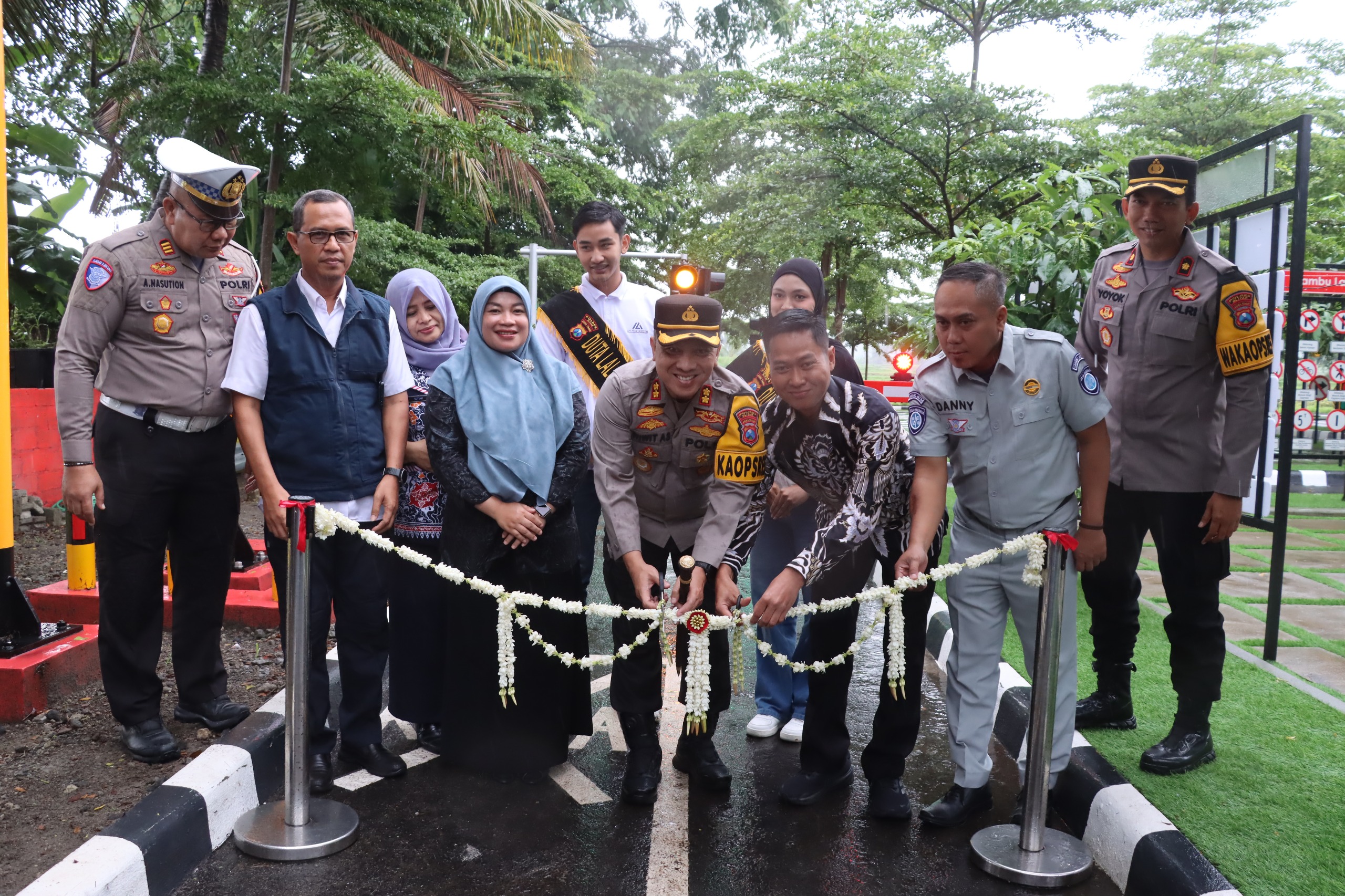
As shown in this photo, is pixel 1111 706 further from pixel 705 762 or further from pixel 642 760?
pixel 642 760

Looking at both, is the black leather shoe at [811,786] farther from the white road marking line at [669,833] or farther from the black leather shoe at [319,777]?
the black leather shoe at [319,777]

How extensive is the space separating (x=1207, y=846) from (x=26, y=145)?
1052 cm

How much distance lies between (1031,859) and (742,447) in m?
1.69

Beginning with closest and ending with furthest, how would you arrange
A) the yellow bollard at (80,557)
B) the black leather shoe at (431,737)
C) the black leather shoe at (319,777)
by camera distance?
the black leather shoe at (319,777) → the black leather shoe at (431,737) → the yellow bollard at (80,557)

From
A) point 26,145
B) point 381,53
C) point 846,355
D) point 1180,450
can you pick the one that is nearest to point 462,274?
point 381,53

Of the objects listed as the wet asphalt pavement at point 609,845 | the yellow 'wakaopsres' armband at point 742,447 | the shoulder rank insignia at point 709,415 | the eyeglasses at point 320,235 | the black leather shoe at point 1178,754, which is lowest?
the wet asphalt pavement at point 609,845

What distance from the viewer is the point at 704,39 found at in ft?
102

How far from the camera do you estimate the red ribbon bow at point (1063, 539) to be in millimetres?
3158

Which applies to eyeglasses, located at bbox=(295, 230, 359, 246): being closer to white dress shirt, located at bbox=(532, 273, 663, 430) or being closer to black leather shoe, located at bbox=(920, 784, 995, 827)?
white dress shirt, located at bbox=(532, 273, 663, 430)

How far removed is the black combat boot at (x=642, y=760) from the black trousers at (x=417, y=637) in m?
0.85

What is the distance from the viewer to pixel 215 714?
4.14m

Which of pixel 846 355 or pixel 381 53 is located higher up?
pixel 381 53

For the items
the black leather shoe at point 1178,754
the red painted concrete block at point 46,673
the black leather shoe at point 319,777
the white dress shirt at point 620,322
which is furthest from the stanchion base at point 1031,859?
the red painted concrete block at point 46,673

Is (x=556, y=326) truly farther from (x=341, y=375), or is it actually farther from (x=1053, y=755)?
(x=1053, y=755)
